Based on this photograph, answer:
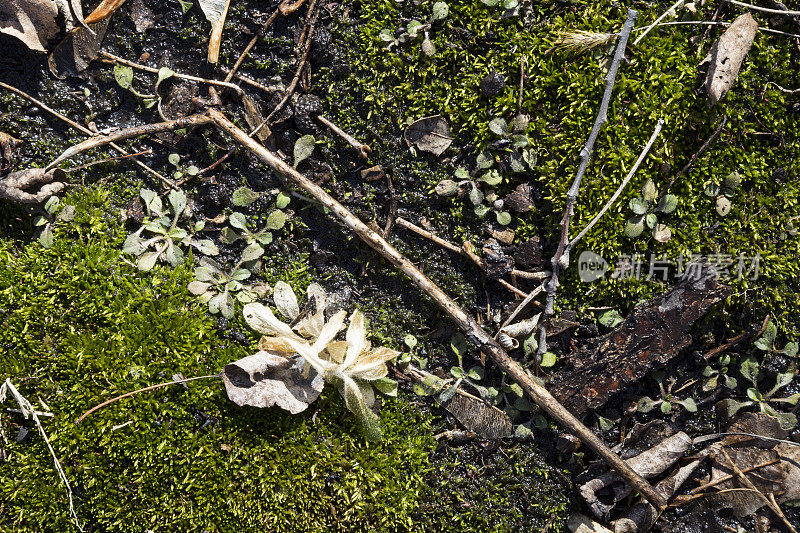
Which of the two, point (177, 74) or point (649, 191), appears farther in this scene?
point (177, 74)

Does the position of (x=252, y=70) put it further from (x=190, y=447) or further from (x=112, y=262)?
(x=190, y=447)

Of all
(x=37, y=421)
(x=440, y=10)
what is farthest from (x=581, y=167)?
(x=37, y=421)

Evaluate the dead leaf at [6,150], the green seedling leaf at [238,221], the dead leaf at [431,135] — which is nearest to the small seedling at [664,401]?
the dead leaf at [431,135]

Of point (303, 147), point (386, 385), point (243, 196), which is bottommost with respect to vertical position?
point (386, 385)

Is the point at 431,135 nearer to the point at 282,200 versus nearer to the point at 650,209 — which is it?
the point at 282,200

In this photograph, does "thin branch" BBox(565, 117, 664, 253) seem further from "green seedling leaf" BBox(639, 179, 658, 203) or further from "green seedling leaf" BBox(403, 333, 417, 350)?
"green seedling leaf" BBox(403, 333, 417, 350)

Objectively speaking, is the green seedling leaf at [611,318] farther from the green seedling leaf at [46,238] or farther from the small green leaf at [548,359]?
the green seedling leaf at [46,238]

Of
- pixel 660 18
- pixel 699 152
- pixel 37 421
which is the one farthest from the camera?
pixel 699 152
